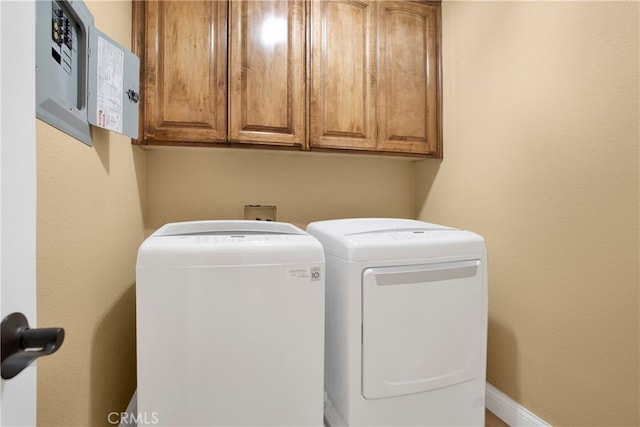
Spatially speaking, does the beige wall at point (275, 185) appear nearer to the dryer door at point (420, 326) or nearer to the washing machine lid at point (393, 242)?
the washing machine lid at point (393, 242)

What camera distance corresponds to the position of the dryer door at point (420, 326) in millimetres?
1165

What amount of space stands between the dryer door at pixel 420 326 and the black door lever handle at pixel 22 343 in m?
0.92

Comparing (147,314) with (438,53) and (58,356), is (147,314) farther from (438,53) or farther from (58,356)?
(438,53)

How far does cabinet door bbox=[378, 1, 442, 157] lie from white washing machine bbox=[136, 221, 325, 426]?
42.6 inches

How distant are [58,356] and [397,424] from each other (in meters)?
1.12

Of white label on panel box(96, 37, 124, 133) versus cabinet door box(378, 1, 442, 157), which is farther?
cabinet door box(378, 1, 442, 157)

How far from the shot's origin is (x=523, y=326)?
57.9 inches

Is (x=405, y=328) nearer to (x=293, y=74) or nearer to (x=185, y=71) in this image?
(x=293, y=74)

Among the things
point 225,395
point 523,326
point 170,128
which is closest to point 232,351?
point 225,395

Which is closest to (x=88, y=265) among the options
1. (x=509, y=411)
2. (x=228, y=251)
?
(x=228, y=251)

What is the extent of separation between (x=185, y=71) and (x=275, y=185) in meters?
0.79

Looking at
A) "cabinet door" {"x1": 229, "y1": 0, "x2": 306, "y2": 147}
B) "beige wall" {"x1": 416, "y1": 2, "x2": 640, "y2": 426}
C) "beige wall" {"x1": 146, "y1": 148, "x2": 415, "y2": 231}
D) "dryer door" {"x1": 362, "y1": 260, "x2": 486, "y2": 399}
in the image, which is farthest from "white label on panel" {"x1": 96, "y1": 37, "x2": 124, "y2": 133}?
"beige wall" {"x1": 416, "y1": 2, "x2": 640, "y2": 426}

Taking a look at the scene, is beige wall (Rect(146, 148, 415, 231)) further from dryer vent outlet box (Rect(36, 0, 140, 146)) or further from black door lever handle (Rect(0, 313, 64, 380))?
black door lever handle (Rect(0, 313, 64, 380))

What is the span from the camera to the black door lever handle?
0.36 m
